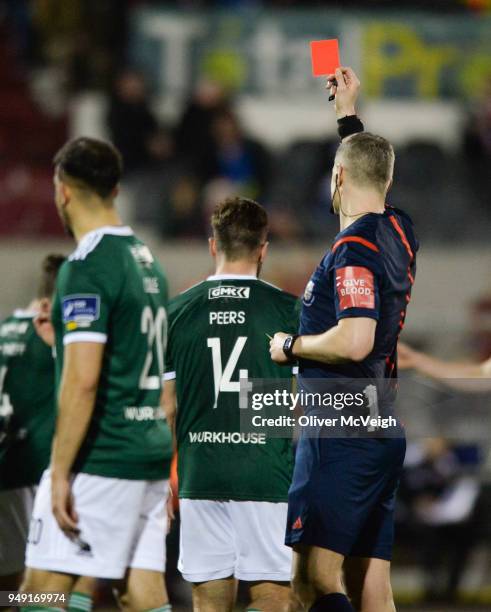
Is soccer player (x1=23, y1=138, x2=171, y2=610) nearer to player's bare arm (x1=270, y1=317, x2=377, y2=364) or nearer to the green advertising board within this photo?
player's bare arm (x1=270, y1=317, x2=377, y2=364)

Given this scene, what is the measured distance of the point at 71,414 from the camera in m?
3.89

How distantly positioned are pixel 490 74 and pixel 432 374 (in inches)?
278

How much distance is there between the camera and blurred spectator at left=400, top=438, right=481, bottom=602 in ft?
26.8

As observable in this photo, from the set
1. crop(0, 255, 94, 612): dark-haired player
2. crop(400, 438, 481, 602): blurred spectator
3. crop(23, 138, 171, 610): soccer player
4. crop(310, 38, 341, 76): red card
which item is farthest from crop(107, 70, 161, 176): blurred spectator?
crop(23, 138, 171, 610): soccer player

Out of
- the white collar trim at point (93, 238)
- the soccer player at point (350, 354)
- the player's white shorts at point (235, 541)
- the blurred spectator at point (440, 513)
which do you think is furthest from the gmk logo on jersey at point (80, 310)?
the blurred spectator at point (440, 513)

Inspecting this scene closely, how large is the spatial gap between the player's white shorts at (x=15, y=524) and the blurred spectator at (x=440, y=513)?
3.47 m

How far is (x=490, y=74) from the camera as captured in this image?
1174 cm

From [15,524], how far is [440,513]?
3689mm

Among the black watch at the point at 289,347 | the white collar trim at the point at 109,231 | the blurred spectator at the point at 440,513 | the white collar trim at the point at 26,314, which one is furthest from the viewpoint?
the blurred spectator at the point at 440,513

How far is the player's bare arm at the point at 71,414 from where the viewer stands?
3887 mm

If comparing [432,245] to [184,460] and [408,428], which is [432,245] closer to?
[408,428]

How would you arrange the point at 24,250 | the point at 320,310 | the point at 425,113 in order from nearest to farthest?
the point at 320,310 → the point at 24,250 → the point at 425,113

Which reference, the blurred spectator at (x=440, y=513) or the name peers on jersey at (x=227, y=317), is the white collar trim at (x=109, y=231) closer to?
the name peers on jersey at (x=227, y=317)

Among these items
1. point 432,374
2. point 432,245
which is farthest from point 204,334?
point 432,245
